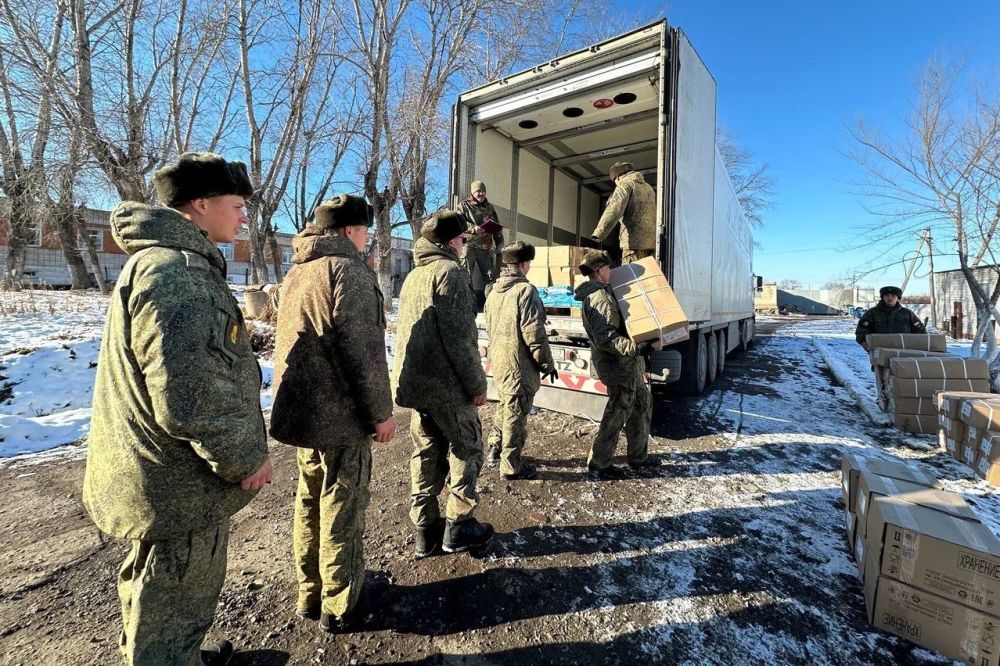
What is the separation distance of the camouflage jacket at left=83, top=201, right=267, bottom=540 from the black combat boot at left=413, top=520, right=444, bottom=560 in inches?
51.2

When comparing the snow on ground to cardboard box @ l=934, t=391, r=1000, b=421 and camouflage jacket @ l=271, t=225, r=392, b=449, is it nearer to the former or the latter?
camouflage jacket @ l=271, t=225, r=392, b=449

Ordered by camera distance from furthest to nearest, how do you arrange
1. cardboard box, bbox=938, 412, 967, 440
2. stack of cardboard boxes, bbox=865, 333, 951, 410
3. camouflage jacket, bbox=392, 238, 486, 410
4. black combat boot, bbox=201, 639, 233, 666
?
stack of cardboard boxes, bbox=865, 333, 951, 410
cardboard box, bbox=938, 412, 967, 440
camouflage jacket, bbox=392, 238, 486, 410
black combat boot, bbox=201, 639, 233, 666

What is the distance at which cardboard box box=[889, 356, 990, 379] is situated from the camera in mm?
4281

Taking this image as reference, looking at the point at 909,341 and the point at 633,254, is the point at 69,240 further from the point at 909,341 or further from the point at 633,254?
the point at 909,341

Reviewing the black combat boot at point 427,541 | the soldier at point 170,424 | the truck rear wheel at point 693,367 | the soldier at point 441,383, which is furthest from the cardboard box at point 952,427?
the soldier at point 170,424

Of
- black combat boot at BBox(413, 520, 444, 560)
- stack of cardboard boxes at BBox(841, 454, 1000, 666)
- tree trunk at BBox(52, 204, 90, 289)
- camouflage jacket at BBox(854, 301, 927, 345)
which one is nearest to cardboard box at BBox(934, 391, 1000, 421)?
camouflage jacket at BBox(854, 301, 927, 345)

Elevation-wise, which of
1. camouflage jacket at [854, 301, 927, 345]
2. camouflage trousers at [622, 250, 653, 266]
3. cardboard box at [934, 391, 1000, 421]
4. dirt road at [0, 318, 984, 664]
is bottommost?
dirt road at [0, 318, 984, 664]

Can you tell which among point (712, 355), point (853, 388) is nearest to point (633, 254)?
point (712, 355)

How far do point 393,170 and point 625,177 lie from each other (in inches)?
340

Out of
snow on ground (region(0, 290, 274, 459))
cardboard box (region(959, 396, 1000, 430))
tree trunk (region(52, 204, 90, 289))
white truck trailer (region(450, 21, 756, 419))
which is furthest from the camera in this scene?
tree trunk (region(52, 204, 90, 289))

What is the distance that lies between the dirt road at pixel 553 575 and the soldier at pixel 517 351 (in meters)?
0.30

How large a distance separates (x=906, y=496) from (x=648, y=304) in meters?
1.82

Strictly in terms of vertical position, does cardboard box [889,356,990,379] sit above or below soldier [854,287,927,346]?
below

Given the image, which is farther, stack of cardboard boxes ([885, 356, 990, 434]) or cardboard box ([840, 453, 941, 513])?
stack of cardboard boxes ([885, 356, 990, 434])
